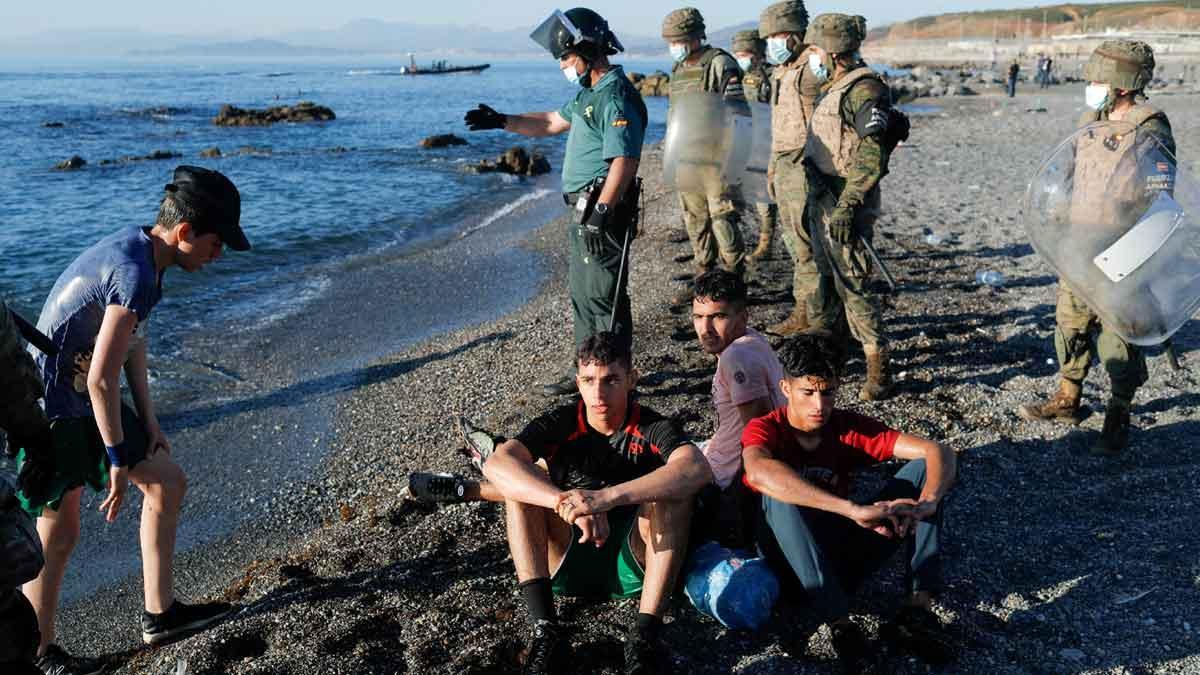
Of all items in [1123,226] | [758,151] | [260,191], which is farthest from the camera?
[260,191]

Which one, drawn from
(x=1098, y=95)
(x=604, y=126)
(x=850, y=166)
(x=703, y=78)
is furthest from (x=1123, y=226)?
(x=703, y=78)

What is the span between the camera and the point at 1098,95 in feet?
16.6

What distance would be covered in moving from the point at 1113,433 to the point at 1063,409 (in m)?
0.49

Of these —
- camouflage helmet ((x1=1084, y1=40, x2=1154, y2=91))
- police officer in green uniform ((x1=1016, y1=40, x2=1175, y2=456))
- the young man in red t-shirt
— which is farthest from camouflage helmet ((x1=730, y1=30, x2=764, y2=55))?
the young man in red t-shirt

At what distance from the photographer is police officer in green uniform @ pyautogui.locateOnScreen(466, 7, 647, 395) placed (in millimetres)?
5109

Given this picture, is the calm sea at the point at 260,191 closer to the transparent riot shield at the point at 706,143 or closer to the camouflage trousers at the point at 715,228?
the camouflage trousers at the point at 715,228

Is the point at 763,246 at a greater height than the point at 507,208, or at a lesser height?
greater

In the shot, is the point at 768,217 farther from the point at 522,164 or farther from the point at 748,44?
the point at 522,164

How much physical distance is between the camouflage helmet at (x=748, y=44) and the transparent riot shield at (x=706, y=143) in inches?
91.5

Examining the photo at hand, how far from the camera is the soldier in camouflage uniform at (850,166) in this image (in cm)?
574

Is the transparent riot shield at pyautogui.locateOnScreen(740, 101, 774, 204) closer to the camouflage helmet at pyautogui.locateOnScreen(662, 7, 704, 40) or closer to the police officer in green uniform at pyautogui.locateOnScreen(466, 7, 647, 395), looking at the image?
the camouflage helmet at pyautogui.locateOnScreen(662, 7, 704, 40)

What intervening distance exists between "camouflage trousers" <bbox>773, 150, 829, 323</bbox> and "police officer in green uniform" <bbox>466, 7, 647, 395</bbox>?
5.09 ft

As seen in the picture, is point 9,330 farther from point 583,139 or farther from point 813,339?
point 583,139

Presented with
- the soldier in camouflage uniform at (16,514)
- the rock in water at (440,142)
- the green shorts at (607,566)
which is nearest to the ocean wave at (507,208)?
the rock in water at (440,142)
